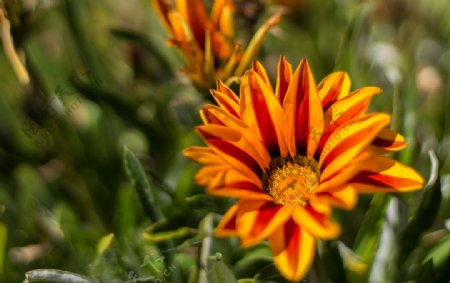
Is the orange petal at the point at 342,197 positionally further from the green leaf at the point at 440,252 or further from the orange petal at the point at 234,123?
the green leaf at the point at 440,252

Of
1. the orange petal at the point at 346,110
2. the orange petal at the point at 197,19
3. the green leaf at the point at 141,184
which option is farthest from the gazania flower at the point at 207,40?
the orange petal at the point at 346,110

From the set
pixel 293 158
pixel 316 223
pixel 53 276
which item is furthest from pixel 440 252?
pixel 53 276

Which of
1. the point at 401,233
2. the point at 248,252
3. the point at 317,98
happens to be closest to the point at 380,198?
the point at 401,233

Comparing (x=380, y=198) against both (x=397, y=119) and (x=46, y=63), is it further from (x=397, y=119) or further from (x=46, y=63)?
(x=46, y=63)

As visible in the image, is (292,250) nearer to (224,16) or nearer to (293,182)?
(293,182)

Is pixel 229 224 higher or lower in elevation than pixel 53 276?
higher

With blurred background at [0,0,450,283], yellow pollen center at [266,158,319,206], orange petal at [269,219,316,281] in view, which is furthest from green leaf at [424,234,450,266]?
orange petal at [269,219,316,281]
